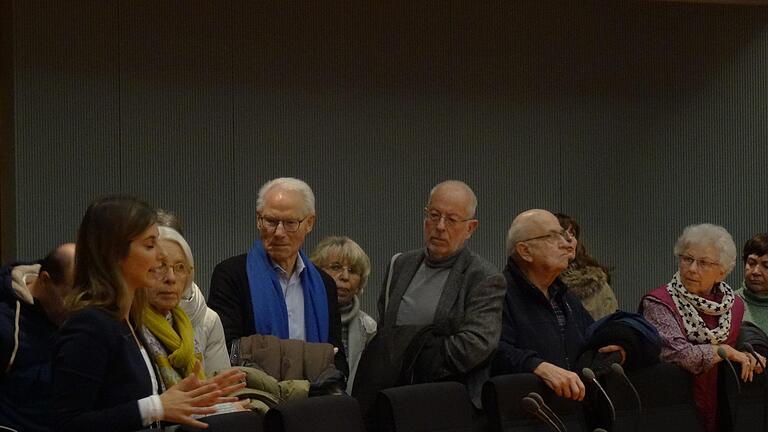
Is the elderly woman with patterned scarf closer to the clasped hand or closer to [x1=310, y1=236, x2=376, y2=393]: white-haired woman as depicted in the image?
[x1=310, y1=236, x2=376, y2=393]: white-haired woman

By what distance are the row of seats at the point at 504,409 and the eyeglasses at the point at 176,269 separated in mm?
556

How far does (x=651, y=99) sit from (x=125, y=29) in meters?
3.38

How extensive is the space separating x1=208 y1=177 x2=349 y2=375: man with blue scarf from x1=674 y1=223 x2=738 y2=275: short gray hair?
154cm

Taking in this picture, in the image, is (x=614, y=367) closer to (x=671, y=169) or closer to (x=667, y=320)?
(x=667, y=320)

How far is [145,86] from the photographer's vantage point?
6117mm

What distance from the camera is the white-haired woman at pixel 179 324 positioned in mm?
3320

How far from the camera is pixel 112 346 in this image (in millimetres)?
2809

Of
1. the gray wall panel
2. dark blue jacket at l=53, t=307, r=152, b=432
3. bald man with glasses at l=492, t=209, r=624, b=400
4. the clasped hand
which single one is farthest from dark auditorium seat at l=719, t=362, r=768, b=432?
the gray wall panel

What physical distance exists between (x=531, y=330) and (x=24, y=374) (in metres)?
1.79

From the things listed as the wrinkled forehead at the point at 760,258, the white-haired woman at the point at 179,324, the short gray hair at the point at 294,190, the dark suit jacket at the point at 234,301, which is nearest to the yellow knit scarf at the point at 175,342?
the white-haired woman at the point at 179,324

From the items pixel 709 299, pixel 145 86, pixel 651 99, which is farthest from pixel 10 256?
pixel 651 99

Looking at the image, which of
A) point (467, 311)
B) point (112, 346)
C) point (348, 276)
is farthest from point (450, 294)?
point (112, 346)

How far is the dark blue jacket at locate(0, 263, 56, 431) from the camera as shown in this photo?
356cm

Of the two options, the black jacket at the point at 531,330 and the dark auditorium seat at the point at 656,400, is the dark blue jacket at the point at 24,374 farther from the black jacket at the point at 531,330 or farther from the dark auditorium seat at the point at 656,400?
the dark auditorium seat at the point at 656,400
